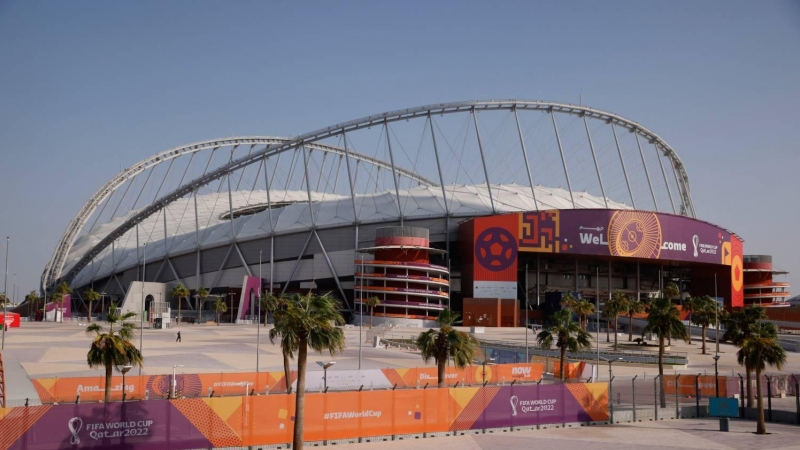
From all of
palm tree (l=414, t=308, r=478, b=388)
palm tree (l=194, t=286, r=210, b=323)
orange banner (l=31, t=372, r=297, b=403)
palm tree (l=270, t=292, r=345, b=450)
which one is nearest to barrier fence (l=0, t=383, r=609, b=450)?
palm tree (l=270, t=292, r=345, b=450)

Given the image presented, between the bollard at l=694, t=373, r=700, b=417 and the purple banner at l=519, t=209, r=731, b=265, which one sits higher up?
the purple banner at l=519, t=209, r=731, b=265

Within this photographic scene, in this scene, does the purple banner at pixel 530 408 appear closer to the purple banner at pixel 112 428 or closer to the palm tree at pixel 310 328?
the palm tree at pixel 310 328

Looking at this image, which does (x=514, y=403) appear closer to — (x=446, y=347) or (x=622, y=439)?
(x=622, y=439)

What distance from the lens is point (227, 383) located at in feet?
136

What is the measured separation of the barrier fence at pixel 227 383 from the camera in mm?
37938

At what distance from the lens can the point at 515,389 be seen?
37.2m

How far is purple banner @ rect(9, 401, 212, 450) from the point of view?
26.6 metres

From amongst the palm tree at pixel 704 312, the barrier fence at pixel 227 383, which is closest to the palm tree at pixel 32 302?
the palm tree at pixel 704 312

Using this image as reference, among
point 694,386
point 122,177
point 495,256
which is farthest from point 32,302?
point 694,386

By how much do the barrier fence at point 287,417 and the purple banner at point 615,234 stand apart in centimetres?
9102

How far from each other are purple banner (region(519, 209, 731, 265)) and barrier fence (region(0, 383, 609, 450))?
91.0m

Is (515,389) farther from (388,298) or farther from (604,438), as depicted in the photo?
(388,298)

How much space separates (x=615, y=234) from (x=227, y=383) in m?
101

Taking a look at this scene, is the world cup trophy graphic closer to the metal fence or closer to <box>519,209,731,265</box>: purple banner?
<box>519,209,731,265</box>: purple banner
